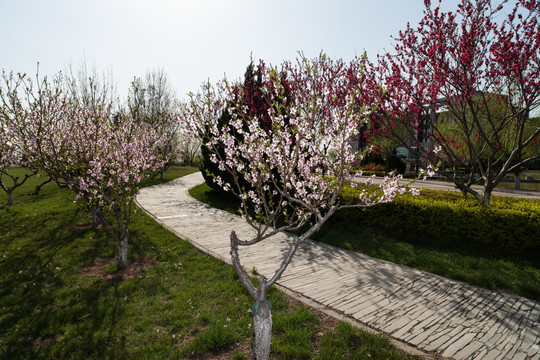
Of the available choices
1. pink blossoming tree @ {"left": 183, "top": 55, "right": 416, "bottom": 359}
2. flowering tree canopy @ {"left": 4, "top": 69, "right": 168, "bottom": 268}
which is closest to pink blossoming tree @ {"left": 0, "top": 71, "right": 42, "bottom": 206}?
flowering tree canopy @ {"left": 4, "top": 69, "right": 168, "bottom": 268}

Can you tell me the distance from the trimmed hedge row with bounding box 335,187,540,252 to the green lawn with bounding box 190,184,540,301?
0.25 meters

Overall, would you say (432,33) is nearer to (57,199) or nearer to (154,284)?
(154,284)

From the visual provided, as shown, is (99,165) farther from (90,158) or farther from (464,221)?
(464,221)

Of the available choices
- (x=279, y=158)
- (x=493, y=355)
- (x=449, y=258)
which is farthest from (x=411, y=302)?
(x=279, y=158)

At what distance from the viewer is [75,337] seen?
428cm

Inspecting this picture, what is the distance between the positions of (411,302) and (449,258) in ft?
9.10

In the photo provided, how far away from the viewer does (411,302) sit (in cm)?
516

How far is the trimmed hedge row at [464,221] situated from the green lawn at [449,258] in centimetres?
25

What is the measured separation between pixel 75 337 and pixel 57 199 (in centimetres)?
1332

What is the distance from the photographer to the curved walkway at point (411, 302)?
13.5 ft

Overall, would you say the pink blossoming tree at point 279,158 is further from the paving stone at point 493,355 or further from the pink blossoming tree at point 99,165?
the pink blossoming tree at point 99,165

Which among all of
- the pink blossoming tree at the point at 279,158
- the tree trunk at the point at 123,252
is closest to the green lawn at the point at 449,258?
the pink blossoming tree at the point at 279,158

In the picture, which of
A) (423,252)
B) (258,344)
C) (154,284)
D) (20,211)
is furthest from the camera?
(20,211)

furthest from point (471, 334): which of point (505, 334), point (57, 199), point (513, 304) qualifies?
point (57, 199)
